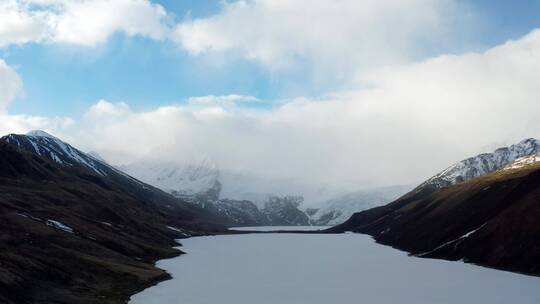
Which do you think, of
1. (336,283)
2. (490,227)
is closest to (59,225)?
(336,283)

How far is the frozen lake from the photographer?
77812 millimetres

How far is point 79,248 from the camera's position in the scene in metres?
104

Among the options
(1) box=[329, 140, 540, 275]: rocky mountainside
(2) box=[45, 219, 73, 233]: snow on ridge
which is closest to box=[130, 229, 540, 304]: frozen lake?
(1) box=[329, 140, 540, 275]: rocky mountainside

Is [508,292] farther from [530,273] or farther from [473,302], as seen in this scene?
[530,273]

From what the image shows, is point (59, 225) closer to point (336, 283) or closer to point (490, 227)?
point (336, 283)

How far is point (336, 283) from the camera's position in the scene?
3770 inches

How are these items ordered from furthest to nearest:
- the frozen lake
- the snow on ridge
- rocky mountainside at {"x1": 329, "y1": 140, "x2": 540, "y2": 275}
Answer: the snow on ridge < rocky mountainside at {"x1": 329, "y1": 140, "x2": 540, "y2": 275} < the frozen lake

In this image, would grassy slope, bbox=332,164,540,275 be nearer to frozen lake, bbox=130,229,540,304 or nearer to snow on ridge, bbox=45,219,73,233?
frozen lake, bbox=130,229,540,304

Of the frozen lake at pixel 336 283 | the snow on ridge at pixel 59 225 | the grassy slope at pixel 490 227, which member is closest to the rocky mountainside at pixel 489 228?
the grassy slope at pixel 490 227

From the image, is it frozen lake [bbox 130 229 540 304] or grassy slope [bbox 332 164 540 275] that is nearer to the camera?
frozen lake [bbox 130 229 540 304]

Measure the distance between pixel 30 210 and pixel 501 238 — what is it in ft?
374

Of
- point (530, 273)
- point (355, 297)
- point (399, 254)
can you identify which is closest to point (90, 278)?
point (355, 297)

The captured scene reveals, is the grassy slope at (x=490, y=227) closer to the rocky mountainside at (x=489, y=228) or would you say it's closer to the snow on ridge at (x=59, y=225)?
the rocky mountainside at (x=489, y=228)

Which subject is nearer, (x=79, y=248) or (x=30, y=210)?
(x=79, y=248)
